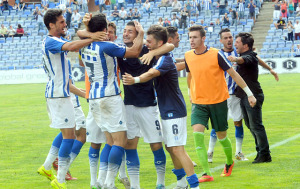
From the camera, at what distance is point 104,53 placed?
6.98 meters

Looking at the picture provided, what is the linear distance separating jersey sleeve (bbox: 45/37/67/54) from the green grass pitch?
6.41 feet

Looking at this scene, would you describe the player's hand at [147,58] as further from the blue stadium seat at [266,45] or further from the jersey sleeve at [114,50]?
the blue stadium seat at [266,45]

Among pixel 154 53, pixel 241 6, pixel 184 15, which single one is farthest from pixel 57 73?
pixel 241 6

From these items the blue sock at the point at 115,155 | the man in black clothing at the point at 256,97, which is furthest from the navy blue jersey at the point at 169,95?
the man in black clothing at the point at 256,97

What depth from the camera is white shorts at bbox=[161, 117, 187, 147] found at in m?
7.06

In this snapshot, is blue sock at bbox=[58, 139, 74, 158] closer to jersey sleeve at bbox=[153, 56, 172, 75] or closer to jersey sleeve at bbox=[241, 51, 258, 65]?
jersey sleeve at bbox=[153, 56, 172, 75]

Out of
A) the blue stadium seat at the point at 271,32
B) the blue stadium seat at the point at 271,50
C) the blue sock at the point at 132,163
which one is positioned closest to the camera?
the blue sock at the point at 132,163

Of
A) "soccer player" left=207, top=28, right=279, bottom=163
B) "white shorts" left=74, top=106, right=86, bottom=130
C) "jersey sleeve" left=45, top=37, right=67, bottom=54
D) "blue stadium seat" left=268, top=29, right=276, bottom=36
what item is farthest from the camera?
"blue stadium seat" left=268, top=29, right=276, bottom=36

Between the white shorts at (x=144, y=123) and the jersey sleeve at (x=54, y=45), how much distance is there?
116 cm

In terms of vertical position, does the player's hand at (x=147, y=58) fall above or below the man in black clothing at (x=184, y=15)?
above

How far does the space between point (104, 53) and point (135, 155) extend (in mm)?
1376

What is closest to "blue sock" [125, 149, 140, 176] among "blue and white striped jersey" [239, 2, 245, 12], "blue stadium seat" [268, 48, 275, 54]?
"blue stadium seat" [268, 48, 275, 54]

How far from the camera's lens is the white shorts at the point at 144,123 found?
7.28 m

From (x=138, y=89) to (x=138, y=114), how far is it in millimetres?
318
